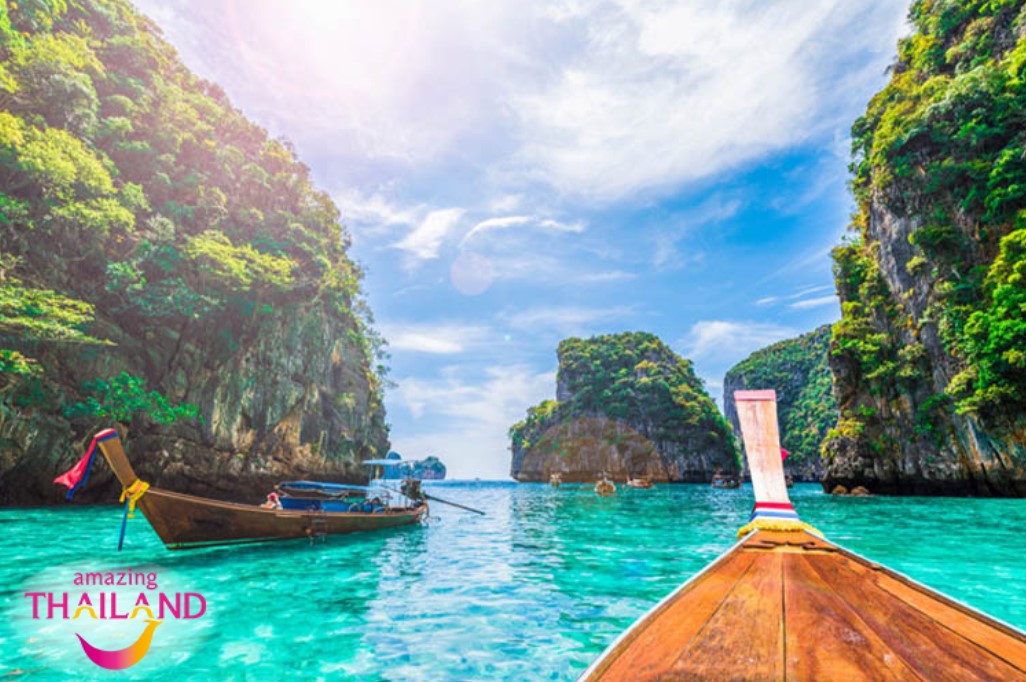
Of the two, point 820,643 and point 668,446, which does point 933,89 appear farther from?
point 668,446

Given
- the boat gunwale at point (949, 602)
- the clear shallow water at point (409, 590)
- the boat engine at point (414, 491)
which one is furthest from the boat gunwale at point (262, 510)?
the boat gunwale at point (949, 602)

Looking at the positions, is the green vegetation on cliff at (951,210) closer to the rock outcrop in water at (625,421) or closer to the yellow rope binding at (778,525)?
the yellow rope binding at (778,525)

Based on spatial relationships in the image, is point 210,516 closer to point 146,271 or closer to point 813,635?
point 813,635

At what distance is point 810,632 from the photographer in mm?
2232

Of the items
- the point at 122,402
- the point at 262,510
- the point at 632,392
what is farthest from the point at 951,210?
the point at 632,392

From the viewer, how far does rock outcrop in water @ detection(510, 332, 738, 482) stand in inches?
3039

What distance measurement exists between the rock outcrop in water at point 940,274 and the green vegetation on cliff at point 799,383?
5621 centimetres

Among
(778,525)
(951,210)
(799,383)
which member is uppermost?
(799,383)

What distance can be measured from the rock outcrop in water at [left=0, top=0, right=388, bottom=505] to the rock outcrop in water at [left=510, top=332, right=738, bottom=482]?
59884mm

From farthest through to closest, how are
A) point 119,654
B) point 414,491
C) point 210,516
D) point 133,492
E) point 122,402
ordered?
point 122,402 → point 414,491 → point 210,516 → point 133,492 → point 119,654

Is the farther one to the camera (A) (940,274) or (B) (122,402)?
(A) (940,274)

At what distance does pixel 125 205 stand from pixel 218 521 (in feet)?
57.8

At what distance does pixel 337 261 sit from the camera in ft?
119

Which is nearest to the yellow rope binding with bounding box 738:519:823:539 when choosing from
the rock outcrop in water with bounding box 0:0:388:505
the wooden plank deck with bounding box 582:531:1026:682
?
the wooden plank deck with bounding box 582:531:1026:682
